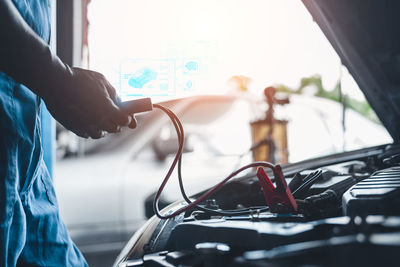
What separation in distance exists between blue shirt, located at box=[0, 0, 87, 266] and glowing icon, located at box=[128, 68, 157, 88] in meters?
0.23

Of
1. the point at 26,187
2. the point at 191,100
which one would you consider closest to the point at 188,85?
the point at 26,187

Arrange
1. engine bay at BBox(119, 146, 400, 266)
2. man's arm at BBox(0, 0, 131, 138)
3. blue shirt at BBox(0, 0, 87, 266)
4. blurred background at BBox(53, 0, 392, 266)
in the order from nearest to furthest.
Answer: engine bay at BBox(119, 146, 400, 266) < man's arm at BBox(0, 0, 131, 138) < blue shirt at BBox(0, 0, 87, 266) < blurred background at BBox(53, 0, 392, 266)

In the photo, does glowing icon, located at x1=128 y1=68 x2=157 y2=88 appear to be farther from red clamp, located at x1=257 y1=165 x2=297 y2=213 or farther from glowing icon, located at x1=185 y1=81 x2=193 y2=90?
red clamp, located at x1=257 y1=165 x2=297 y2=213

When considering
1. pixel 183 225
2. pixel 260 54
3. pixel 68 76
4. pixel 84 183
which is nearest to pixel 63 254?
pixel 183 225

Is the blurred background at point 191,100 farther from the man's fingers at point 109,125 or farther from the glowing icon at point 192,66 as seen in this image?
the man's fingers at point 109,125

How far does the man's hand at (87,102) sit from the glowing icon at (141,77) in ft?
0.60

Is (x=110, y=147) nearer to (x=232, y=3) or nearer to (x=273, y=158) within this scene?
(x=273, y=158)

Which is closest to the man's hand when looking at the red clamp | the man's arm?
the man's arm

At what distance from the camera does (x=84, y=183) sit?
2.88 metres

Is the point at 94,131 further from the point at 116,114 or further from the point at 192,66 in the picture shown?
the point at 192,66

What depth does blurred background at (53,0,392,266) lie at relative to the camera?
1071 mm

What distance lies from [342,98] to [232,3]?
69 cm

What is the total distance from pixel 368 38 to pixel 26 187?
884 mm

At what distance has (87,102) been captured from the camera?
0.81 m
